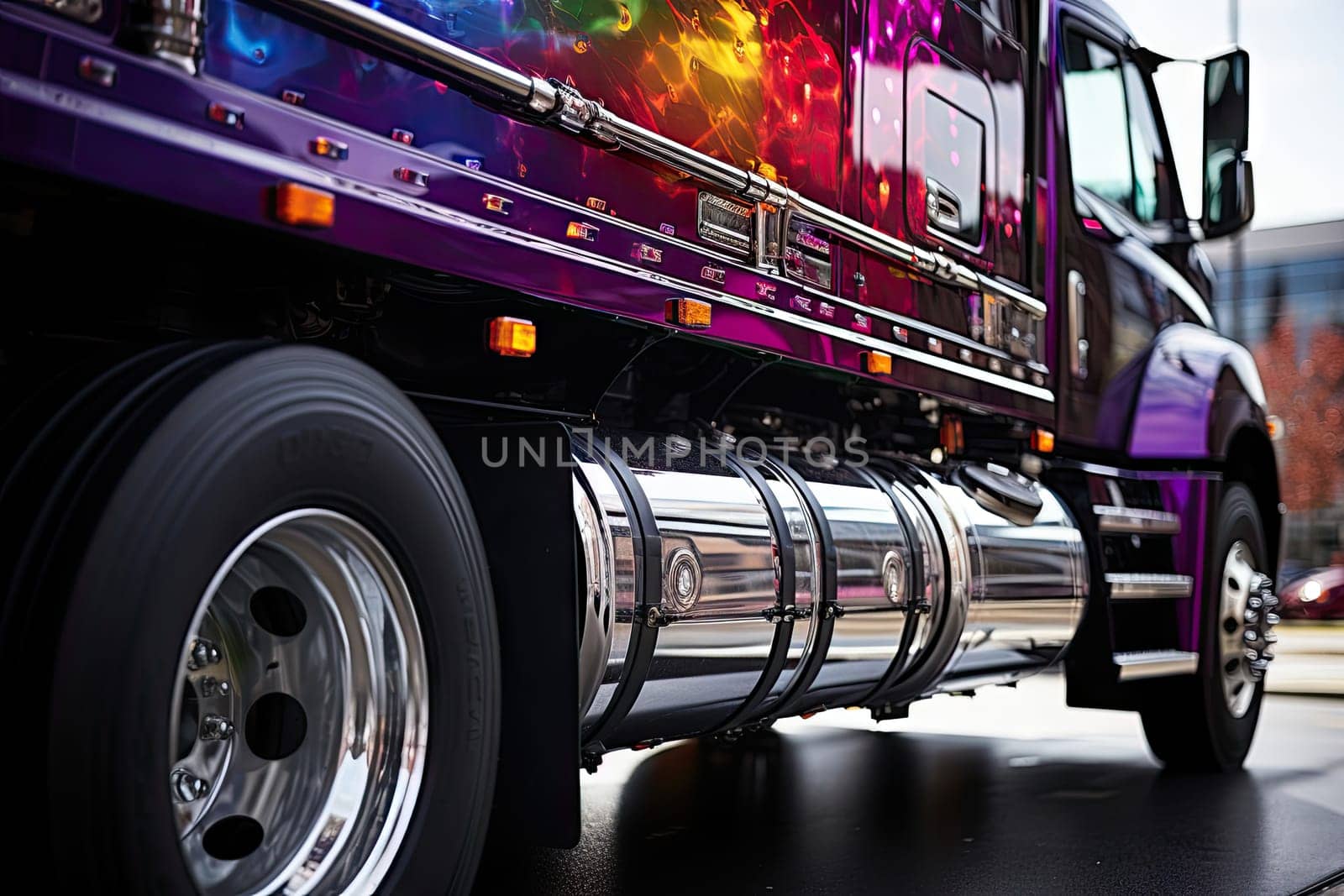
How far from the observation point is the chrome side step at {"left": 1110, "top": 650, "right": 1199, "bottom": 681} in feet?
19.3

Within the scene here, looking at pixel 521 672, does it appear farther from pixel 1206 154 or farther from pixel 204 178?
pixel 1206 154

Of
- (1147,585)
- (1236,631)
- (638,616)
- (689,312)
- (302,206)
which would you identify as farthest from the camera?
(1236,631)

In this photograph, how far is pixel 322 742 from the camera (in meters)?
2.67

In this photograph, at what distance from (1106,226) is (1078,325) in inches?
21.5

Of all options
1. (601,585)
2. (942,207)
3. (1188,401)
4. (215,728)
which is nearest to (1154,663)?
(1188,401)

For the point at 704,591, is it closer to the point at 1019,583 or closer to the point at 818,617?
the point at 818,617

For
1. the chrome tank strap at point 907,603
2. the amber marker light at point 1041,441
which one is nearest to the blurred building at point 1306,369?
the amber marker light at point 1041,441

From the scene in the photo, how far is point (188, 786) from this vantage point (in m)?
2.57

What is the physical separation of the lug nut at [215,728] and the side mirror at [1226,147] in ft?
16.2

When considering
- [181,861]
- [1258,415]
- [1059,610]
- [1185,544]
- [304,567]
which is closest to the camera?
[181,861]

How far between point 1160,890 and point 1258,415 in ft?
10.7

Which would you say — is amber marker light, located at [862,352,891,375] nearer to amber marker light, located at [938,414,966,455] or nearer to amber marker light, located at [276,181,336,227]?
amber marker light, located at [938,414,966,455]

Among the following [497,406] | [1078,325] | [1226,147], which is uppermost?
[1226,147]

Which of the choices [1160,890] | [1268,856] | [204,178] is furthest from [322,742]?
[1268,856]
